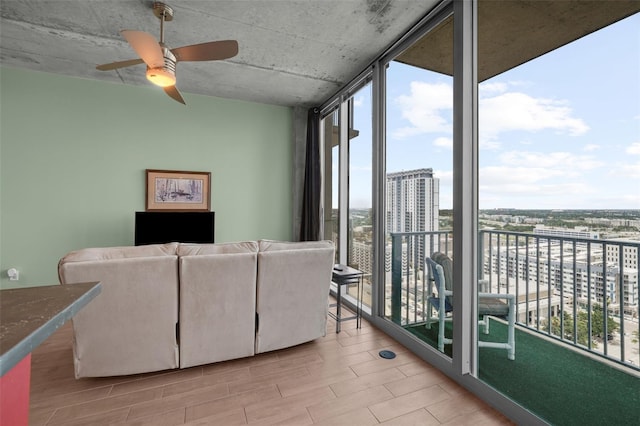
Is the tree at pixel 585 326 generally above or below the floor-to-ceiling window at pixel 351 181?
below

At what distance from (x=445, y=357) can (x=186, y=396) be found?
1.84 meters

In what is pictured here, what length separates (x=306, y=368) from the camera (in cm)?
224

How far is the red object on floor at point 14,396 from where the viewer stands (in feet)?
2.27

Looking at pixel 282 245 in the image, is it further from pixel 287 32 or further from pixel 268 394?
pixel 287 32

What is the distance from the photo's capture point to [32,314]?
61cm

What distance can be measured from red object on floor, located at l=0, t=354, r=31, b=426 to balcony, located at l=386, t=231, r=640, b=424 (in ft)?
7.45

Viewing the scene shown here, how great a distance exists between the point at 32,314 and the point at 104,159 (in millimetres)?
4146

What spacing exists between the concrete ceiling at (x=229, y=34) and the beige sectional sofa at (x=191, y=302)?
196cm

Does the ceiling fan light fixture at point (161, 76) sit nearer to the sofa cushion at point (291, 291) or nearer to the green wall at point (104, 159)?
the sofa cushion at point (291, 291)

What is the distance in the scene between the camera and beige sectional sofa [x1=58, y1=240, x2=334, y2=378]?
193 centimetres

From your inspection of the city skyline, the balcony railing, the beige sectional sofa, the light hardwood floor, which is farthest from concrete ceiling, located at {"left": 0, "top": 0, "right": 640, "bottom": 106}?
the light hardwood floor

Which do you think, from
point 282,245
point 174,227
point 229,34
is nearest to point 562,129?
point 282,245

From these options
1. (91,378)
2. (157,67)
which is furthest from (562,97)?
(91,378)

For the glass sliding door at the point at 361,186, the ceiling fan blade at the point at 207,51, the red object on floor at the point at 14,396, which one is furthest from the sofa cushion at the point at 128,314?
the glass sliding door at the point at 361,186
